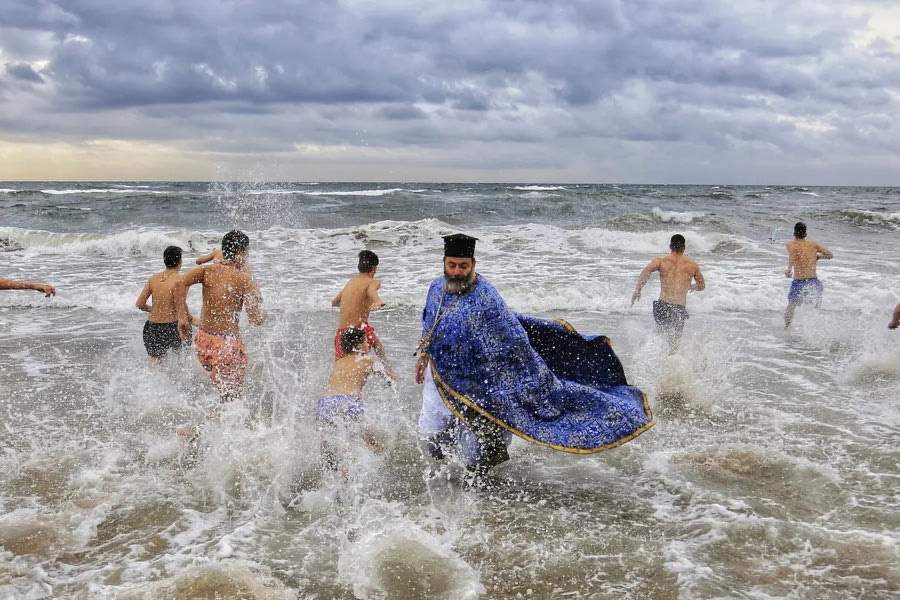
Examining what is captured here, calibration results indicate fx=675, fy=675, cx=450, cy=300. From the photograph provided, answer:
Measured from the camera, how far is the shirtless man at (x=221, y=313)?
5602mm

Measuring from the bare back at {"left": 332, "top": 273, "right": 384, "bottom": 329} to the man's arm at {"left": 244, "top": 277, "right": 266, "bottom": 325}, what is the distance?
0.66m

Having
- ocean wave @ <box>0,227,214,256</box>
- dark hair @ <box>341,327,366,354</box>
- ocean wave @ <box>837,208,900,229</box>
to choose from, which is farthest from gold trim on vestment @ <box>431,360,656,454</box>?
ocean wave @ <box>837,208,900,229</box>

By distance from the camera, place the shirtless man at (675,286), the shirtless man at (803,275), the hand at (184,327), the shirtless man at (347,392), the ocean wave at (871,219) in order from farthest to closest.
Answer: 1. the ocean wave at (871,219)
2. the shirtless man at (803,275)
3. the shirtless man at (675,286)
4. the hand at (184,327)
5. the shirtless man at (347,392)

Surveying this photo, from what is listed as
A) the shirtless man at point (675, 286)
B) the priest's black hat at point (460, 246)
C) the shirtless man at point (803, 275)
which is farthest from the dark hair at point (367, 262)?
the shirtless man at point (803, 275)

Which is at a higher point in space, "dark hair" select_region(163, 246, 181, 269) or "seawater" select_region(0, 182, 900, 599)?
"dark hair" select_region(163, 246, 181, 269)

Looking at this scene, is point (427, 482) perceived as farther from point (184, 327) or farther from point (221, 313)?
point (184, 327)

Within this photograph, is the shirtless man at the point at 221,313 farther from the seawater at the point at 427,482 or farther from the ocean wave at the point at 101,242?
the ocean wave at the point at 101,242

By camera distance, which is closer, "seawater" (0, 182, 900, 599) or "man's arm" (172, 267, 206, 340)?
"seawater" (0, 182, 900, 599)

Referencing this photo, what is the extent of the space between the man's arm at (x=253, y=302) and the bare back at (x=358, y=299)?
659 mm

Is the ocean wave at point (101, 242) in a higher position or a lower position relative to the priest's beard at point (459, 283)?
lower

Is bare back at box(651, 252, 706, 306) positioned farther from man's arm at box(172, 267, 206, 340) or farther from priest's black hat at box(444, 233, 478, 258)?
man's arm at box(172, 267, 206, 340)

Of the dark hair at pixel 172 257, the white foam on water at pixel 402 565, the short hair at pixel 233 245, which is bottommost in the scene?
the white foam on water at pixel 402 565

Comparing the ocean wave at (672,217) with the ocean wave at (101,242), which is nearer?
the ocean wave at (101,242)

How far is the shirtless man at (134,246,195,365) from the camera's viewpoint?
21.6 ft
